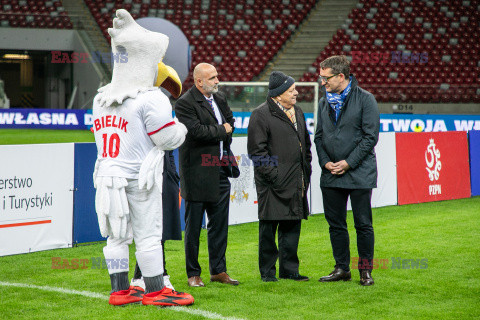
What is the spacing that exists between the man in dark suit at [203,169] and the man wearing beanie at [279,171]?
1.02 ft

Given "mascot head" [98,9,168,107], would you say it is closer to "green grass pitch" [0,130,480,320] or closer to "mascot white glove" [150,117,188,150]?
"mascot white glove" [150,117,188,150]

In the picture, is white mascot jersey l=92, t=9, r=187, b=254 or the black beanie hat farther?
the black beanie hat

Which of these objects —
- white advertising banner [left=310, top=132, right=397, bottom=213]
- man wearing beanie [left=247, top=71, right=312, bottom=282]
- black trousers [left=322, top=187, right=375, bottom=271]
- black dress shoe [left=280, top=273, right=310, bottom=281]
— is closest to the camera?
black trousers [left=322, top=187, right=375, bottom=271]

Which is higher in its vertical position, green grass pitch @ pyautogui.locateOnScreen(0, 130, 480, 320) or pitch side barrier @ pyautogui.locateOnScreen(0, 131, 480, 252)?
pitch side barrier @ pyautogui.locateOnScreen(0, 131, 480, 252)

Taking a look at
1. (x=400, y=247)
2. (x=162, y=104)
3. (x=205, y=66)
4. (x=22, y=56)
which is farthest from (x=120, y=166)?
(x=22, y=56)

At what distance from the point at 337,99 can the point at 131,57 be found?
2010mm

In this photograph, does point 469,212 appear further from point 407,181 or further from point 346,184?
point 346,184

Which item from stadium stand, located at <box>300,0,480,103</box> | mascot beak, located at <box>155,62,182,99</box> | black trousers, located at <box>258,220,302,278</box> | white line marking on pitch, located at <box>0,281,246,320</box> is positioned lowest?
white line marking on pitch, located at <box>0,281,246,320</box>

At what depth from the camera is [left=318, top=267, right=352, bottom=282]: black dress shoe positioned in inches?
233

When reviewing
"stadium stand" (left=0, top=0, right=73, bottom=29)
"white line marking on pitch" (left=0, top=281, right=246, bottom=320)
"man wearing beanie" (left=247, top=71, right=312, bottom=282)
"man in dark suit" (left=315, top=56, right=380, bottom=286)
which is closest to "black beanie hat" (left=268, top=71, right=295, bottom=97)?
"man wearing beanie" (left=247, top=71, right=312, bottom=282)

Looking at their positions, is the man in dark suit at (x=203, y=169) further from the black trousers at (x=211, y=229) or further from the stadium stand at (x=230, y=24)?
the stadium stand at (x=230, y=24)

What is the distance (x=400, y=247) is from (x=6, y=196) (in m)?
4.41

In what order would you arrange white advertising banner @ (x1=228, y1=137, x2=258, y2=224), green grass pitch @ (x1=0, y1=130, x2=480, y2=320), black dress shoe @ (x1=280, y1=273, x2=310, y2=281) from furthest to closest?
white advertising banner @ (x1=228, y1=137, x2=258, y2=224) < black dress shoe @ (x1=280, y1=273, x2=310, y2=281) < green grass pitch @ (x1=0, y1=130, x2=480, y2=320)

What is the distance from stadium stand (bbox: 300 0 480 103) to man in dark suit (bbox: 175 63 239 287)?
672 inches
